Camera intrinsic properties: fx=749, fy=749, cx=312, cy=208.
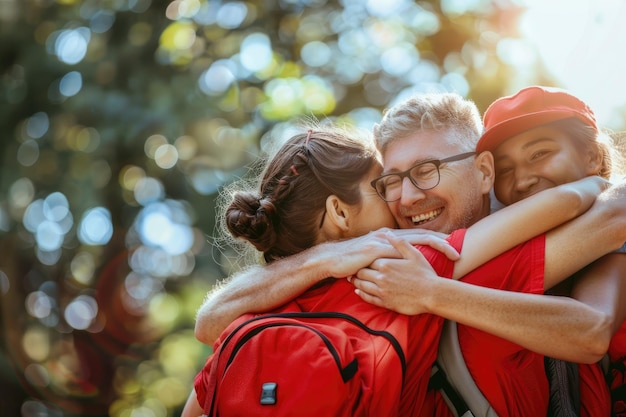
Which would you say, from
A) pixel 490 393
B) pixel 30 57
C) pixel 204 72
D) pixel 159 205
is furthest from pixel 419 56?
pixel 490 393

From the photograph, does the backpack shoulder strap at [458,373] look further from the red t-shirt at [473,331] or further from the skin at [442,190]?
the skin at [442,190]

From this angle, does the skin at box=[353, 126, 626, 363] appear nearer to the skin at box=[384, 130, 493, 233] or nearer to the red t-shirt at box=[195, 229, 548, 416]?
the red t-shirt at box=[195, 229, 548, 416]

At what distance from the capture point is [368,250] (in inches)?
107

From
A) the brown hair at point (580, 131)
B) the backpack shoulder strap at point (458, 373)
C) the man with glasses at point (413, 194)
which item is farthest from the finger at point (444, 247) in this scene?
the brown hair at point (580, 131)

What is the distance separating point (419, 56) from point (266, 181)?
946 cm

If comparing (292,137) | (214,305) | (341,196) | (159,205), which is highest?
(292,137)

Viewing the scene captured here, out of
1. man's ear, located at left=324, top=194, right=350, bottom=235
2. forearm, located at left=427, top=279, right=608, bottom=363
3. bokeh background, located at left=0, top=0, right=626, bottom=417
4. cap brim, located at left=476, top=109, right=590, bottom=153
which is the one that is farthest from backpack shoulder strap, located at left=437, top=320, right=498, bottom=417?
bokeh background, located at left=0, top=0, right=626, bottom=417

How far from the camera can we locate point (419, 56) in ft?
39.7

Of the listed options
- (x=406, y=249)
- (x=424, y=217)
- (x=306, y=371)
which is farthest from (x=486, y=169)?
(x=306, y=371)

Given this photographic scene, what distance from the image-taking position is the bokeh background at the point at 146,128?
907 cm

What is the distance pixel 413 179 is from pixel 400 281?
2.23ft

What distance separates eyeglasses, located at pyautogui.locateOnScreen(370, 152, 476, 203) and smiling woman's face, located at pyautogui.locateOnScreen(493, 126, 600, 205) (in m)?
0.21

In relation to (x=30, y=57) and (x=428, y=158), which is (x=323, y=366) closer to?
(x=428, y=158)

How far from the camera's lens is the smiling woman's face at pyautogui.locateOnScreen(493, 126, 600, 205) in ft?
9.72
